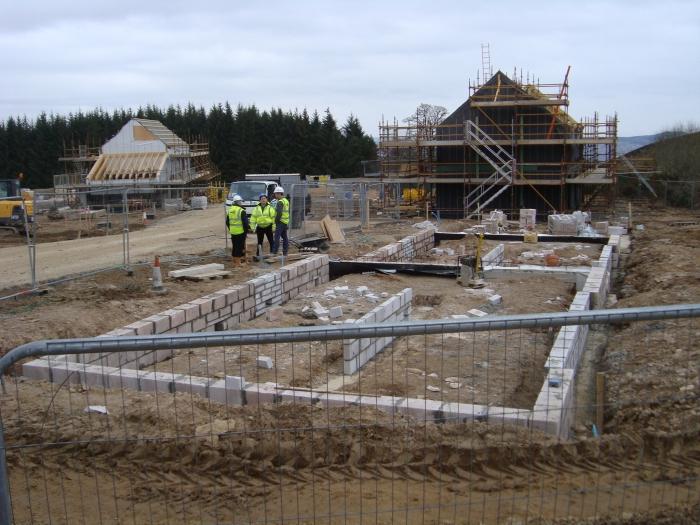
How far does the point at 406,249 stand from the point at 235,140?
44599mm

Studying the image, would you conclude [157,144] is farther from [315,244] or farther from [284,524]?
[284,524]

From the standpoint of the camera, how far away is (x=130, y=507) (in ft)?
15.0

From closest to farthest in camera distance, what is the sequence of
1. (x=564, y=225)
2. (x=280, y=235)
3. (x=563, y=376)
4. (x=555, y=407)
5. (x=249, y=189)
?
(x=563, y=376)
(x=555, y=407)
(x=280, y=235)
(x=564, y=225)
(x=249, y=189)

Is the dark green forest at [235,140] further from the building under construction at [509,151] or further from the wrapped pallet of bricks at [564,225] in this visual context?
the wrapped pallet of bricks at [564,225]

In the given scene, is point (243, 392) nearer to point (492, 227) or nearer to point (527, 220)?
point (492, 227)

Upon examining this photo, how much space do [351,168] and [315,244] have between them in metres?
42.4

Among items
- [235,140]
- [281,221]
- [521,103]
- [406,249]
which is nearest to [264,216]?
[281,221]

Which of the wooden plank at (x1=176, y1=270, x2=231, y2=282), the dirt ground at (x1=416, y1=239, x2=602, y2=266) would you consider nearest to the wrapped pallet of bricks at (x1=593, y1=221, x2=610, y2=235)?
the dirt ground at (x1=416, y1=239, x2=602, y2=266)

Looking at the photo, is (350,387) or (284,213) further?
(284,213)

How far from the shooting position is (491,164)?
30891mm

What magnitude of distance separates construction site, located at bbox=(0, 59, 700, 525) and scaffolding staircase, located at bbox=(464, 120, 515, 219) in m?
10.8

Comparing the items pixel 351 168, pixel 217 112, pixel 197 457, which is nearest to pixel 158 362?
pixel 197 457

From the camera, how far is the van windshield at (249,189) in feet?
77.5

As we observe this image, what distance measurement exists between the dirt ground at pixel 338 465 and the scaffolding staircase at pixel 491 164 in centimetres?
2407
